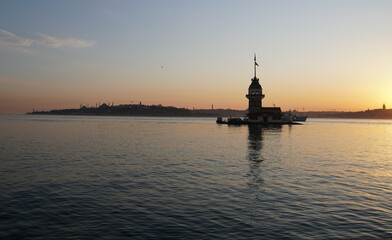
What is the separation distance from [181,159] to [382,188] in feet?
78.3

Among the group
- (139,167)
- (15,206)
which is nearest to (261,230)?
(15,206)

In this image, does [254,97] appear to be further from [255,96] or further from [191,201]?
[191,201]

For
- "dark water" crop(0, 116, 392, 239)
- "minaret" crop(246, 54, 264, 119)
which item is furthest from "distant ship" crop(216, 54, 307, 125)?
"dark water" crop(0, 116, 392, 239)

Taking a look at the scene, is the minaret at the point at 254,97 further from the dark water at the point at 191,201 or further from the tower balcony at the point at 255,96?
the dark water at the point at 191,201

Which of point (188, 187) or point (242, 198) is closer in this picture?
point (242, 198)

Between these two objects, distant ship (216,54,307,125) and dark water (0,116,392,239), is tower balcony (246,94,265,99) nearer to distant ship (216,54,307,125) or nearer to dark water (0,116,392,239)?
distant ship (216,54,307,125)

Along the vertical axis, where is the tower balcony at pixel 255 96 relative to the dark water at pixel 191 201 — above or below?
above

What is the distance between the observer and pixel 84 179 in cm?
3033

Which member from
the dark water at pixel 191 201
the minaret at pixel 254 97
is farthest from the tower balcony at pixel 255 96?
the dark water at pixel 191 201

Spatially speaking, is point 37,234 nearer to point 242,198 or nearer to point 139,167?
point 242,198

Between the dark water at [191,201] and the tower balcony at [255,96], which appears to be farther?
the tower balcony at [255,96]

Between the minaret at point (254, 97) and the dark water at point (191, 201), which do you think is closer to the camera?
the dark water at point (191, 201)

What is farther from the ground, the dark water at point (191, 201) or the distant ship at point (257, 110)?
the distant ship at point (257, 110)

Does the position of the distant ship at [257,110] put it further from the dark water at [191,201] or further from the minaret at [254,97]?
the dark water at [191,201]
